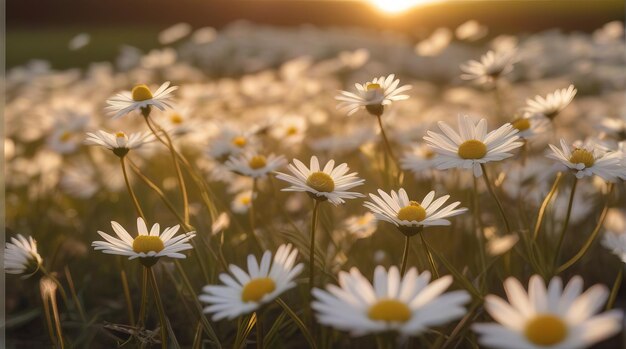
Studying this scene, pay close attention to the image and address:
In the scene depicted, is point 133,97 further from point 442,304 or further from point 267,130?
point 442,304

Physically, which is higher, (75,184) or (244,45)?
(244,45)

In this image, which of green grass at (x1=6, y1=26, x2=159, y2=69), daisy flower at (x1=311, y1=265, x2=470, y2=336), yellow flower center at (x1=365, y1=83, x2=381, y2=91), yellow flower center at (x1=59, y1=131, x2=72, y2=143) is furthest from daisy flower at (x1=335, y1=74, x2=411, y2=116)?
green grass at (x1=6, y1=26, x2=159, y2=69)

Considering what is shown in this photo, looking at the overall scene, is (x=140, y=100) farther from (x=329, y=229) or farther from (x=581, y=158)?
(x=581, y=158)

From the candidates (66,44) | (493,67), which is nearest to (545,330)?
(493,67)

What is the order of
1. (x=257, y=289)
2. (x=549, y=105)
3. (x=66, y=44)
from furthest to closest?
(x=66, y=44) < (x=549, y=105) < (x=257, y=289)

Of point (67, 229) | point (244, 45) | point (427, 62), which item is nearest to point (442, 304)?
point (67, 229)

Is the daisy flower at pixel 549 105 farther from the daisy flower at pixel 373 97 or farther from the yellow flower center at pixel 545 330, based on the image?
the yellow flower center at pixel 545 330

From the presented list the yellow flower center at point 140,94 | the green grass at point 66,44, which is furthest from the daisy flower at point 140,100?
the green grass at point 66,44
